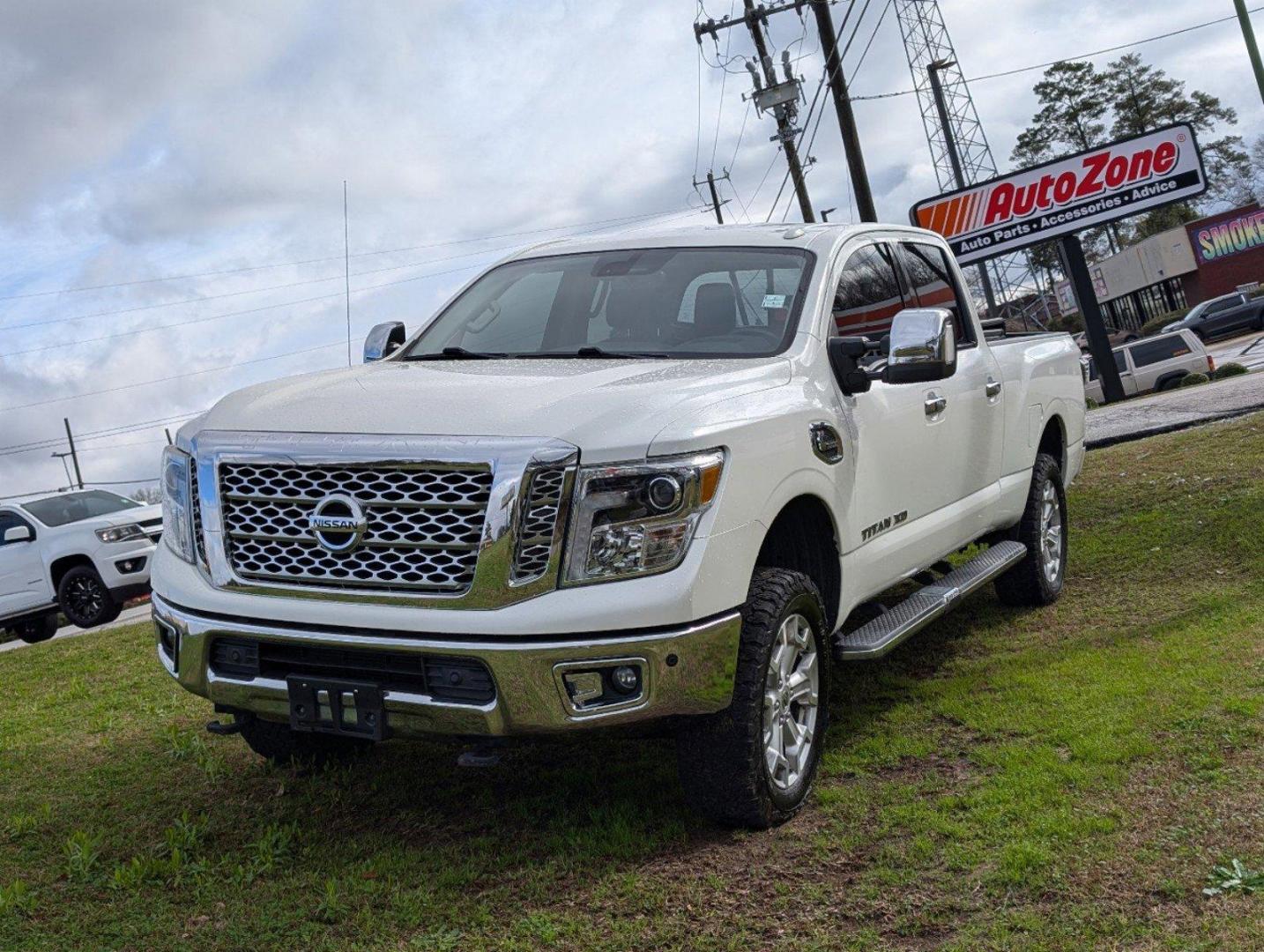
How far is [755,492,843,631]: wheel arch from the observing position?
4457 mm

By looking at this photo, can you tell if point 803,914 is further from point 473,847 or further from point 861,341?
point 861,341

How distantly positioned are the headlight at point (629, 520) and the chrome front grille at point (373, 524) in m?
0.28

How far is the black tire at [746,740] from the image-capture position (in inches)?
154

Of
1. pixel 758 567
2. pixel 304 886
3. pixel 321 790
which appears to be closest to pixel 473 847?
pixel 304 886

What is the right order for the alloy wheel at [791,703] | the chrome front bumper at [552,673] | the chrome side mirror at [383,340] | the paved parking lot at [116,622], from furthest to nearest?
the paved parking lot at [116,622] < the chrome side mirror at [383,340] < the alloy wheel at [791,703] < the chrome front bumper at [552,673]

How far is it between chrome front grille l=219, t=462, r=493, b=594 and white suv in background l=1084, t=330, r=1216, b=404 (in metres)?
24.5

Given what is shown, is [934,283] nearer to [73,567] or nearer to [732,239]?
[732,239]

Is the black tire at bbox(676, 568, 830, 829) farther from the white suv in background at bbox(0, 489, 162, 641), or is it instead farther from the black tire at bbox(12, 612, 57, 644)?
the black tire at bbox(12, 612, 57, 644)

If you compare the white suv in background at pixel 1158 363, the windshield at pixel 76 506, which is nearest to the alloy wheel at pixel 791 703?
the windshield at pixel 76 506

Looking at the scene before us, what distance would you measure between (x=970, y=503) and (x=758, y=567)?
87.2 inches

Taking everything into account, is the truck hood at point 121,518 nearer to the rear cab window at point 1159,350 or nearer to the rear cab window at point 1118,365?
the rear cab window at point 1118,365

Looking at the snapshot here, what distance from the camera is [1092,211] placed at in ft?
75.7

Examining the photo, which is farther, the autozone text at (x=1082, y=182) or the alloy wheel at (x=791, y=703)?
the autozone text at (x=1082, y=182)

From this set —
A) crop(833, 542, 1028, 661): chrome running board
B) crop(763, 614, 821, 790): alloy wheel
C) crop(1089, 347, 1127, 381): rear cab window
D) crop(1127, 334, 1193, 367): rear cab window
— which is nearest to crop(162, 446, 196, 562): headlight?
crop(763, 614, 821, 790): alloy wheel
